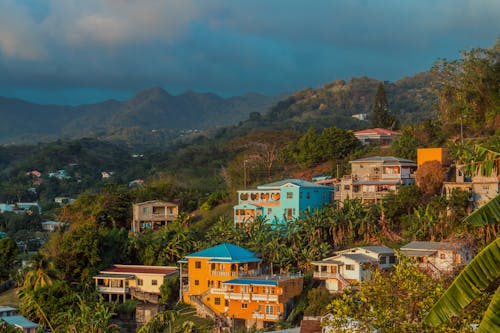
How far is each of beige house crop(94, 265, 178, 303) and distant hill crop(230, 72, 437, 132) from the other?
8207 centimetres

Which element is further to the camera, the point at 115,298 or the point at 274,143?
→ the point at 274,143

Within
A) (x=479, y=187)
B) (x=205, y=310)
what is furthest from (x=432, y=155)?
(x=205, y=310)

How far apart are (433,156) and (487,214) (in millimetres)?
35606

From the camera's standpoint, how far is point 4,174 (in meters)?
126

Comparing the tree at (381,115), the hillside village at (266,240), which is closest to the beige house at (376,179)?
the hillside village at (266,240)

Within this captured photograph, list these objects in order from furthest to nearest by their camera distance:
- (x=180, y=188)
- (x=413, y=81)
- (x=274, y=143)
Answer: (x=413, y=81)
(x=274, y=143)
(x=180, y=188)

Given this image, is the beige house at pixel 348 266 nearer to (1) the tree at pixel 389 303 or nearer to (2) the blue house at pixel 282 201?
(2) the blue house at pixel 282 201

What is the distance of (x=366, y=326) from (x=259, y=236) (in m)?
26.4

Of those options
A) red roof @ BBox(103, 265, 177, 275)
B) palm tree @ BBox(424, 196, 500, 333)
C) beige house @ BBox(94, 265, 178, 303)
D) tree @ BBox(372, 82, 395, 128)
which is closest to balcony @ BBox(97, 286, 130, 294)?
beige house @ BBox(94, 265, 178, 303)

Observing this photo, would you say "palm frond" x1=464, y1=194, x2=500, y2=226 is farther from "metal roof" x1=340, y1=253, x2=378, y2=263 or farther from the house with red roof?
the house with red roof

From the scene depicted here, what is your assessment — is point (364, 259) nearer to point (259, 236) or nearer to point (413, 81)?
point (259, 236)

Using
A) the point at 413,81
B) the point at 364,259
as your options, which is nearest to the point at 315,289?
the point at 364,259

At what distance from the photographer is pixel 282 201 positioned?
4381cm

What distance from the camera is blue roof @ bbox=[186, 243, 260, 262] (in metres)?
37.2
